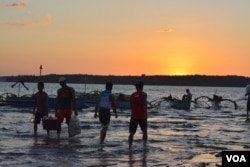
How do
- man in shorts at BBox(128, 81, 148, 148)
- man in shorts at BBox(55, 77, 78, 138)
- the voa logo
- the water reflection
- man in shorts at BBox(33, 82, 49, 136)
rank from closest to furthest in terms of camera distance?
the voa logo → the water reflection → man in shorts at BBox(128, 81, 148, 148) → man in shorts at BBox(55, 77, 78, 138) → man in shorts at BBox(33, 82, 49, 136)

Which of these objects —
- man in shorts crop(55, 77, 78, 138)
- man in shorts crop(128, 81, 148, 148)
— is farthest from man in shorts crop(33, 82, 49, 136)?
man in shorts crop(128, 81, 148, 148)

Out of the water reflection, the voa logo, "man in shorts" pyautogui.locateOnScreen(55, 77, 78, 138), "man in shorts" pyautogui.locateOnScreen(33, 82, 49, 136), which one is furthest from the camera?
"man in shorts" pyautogui.locateOnScreen(33, 82, 49, 136)

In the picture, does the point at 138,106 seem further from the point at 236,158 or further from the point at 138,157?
the point at 236,158

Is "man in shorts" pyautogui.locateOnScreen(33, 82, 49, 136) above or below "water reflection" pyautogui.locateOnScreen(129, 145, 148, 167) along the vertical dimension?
above

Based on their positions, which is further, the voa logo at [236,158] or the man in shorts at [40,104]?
the man in shorts at [40,104]

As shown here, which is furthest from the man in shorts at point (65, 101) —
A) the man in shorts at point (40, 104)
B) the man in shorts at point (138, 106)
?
the man in shorts at point (138, 106)

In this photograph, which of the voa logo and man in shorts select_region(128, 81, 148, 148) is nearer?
the voa logo

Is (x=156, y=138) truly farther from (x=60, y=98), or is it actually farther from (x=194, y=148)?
(x=60, y=98)

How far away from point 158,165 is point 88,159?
72.9 inches

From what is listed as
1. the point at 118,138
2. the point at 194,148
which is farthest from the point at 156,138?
the point at 194,148

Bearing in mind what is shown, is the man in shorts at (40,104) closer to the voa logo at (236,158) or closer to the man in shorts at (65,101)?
the man in shorts at (65,101)

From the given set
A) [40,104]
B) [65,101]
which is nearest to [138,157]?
[65,101]

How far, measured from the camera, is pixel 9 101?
38.2 m

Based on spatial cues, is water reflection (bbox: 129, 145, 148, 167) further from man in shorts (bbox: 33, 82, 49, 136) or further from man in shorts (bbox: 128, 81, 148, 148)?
man in shorts (bbox: 33, 82, 49, 136)
